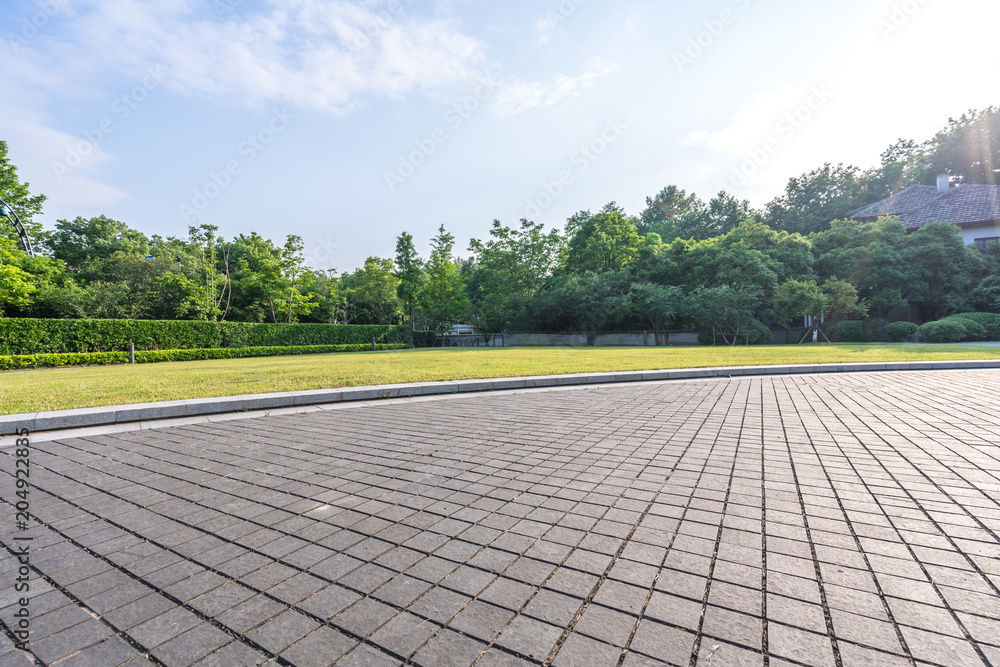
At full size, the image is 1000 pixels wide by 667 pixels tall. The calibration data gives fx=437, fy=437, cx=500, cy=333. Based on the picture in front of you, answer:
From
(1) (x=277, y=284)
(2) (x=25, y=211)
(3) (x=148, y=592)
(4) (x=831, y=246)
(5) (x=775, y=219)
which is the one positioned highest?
(5) (x=775, y=219)

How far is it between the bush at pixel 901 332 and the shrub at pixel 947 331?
80 centimetres

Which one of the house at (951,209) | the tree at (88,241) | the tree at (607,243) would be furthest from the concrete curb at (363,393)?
the tree at (88,241)

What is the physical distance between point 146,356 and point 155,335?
1.66 meters

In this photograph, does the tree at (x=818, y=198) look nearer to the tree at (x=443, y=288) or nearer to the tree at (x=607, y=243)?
the tree at (x=607, y=243)

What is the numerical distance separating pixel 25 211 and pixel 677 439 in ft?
127

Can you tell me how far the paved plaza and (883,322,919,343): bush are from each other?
27.8 metres

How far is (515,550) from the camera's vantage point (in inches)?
96.0

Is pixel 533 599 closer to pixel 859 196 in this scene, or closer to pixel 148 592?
pixel 148 592

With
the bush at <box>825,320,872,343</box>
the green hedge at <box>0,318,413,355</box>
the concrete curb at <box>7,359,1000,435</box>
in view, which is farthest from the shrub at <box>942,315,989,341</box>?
the green hedge at <box>0,318,413,355</box>

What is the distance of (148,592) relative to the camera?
2111 millimetres

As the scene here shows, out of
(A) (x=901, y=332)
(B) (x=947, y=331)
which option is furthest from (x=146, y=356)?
(B) (x=947, y=331)

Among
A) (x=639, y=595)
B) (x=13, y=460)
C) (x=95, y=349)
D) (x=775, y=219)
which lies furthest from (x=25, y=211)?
(x=775, y=219)

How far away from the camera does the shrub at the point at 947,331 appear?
2364 centimetres

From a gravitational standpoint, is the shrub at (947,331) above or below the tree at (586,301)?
below
